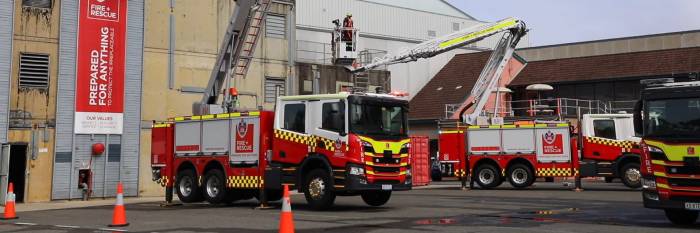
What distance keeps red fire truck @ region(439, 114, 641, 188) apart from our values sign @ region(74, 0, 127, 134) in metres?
12.5

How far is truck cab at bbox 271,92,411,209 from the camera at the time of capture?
1680 centimetres

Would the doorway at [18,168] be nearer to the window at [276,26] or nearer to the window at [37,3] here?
the window at [37,3]

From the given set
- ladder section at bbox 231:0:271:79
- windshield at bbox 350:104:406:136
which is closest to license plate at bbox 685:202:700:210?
windshield at bbox 350:104:406:136

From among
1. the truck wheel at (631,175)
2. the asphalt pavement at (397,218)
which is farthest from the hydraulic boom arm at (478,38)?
the asphalt pavement at (397,218)

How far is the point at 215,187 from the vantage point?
20.0 meters

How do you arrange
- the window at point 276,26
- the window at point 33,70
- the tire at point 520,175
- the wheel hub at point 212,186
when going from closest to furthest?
the wheel hub at point 212,186 → the window at point 33,70 → the tire at point 520,175 → the window at point 276,26

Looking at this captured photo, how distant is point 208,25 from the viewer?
1118 inches

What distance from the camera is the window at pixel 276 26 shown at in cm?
3028

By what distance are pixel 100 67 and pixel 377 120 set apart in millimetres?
12316

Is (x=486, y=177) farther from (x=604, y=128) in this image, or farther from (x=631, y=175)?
(x=631, y=175)

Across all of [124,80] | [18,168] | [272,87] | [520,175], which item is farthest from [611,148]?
[18,168]

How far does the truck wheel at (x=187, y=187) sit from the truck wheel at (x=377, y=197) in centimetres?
483

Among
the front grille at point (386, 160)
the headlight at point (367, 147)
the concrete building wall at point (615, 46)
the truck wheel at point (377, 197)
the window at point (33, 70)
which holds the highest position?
the concrete building wall at point (615, 46)

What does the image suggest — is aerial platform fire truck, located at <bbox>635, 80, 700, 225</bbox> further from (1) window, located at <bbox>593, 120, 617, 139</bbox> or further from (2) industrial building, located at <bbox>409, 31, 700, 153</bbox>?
(2) industrial building, located at <bbox>409, 31, 700, 153</bbox>
